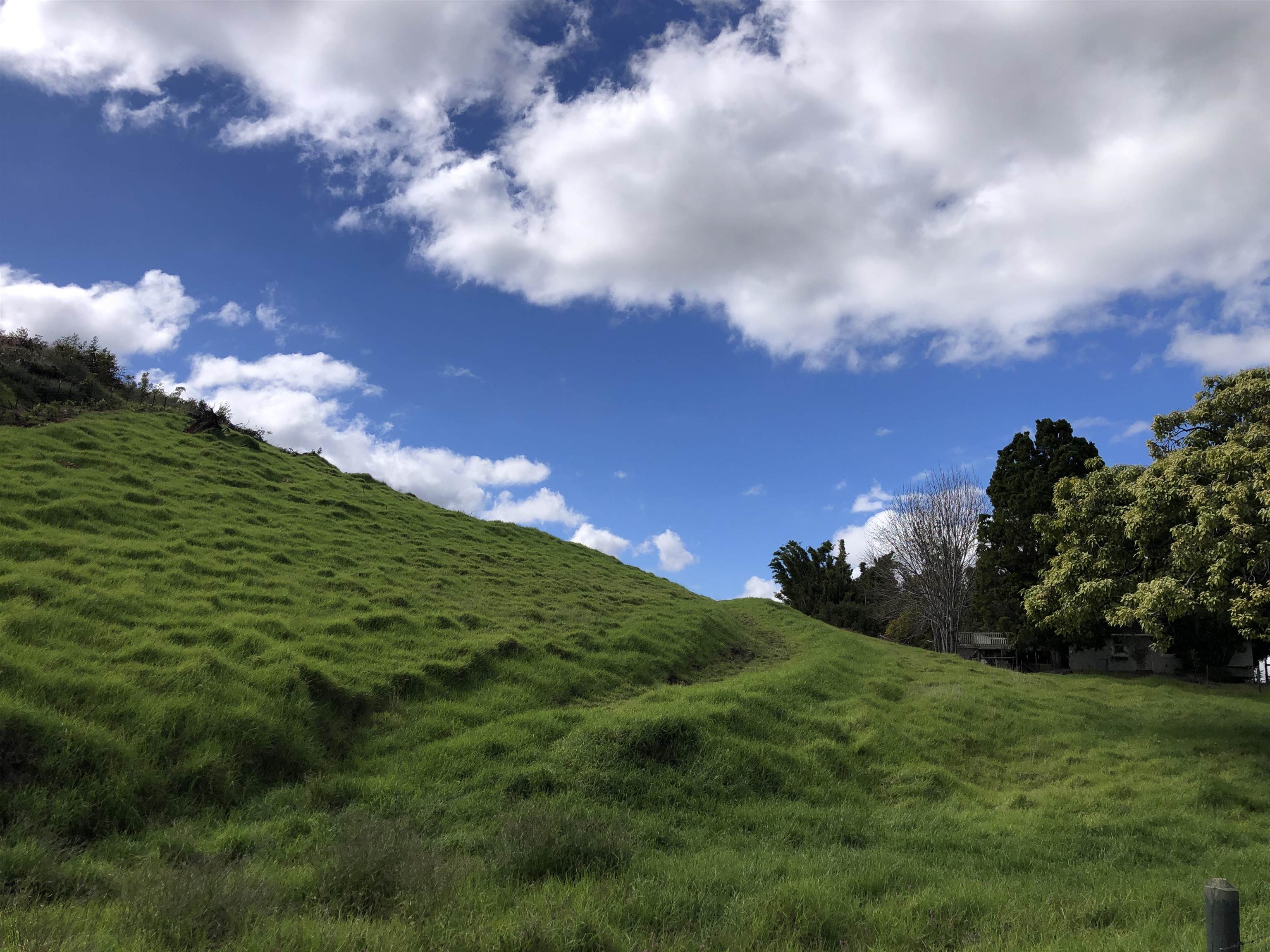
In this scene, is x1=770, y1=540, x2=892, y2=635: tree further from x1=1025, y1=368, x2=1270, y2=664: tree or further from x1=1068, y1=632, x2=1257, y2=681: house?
x1=1025, y1=368, x2=1270, y2=664: tree

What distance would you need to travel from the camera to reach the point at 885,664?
2797 cm

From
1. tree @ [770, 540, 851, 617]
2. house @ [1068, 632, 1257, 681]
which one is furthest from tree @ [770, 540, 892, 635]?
house @ [1068, 632, 1257, 681]

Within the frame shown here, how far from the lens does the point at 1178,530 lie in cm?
1833

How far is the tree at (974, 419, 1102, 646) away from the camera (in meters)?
40.6

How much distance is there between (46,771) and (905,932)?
9.94 metres

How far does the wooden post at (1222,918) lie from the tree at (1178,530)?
1554 cm

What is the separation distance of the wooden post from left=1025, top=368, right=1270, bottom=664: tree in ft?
51.0

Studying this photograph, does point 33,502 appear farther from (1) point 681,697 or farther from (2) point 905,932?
(2) point 905,932

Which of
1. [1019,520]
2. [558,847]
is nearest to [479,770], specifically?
[558,847]

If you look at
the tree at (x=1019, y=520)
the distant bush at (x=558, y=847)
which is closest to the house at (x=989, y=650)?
the tree at (x=1019, y=520)

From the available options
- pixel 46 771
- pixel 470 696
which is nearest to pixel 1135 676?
pixel 470 696

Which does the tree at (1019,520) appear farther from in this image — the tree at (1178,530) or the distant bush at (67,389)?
the distant bush at (67,389)

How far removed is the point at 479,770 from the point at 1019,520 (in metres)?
39.5

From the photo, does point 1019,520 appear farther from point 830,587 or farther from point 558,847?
point 558,847
